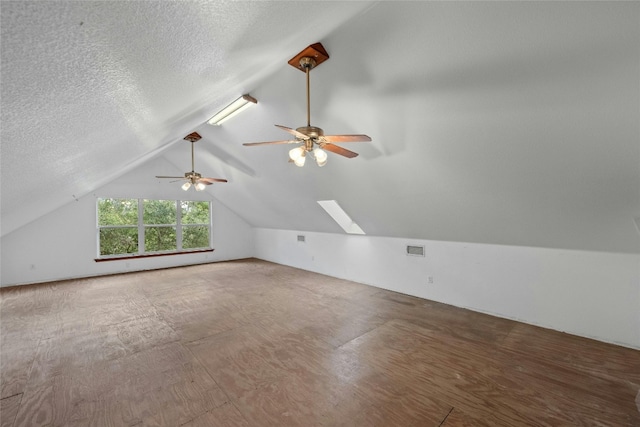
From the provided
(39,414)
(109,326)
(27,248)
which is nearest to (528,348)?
(39,414)

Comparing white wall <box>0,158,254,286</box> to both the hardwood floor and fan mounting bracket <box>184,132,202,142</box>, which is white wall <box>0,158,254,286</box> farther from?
fan mounting bracket <box>184,132,202,142</box>

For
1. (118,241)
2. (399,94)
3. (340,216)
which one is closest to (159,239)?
(118,241)

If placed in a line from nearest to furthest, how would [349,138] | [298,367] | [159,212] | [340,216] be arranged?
[349,138]
[298,367]
[340,216]
[159,212]

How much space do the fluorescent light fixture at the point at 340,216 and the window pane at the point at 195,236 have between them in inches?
187

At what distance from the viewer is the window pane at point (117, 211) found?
22.0ft

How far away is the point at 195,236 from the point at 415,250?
654 cm

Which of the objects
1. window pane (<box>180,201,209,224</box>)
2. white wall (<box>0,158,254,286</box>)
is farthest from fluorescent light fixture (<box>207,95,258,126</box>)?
window pane (<box>180,201,209,224</box>)

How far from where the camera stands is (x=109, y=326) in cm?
372

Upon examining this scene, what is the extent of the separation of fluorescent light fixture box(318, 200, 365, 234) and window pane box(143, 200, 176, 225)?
492 cm

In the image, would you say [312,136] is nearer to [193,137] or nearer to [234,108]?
Answer: [234,108]

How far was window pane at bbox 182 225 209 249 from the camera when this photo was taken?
7961 millimetres

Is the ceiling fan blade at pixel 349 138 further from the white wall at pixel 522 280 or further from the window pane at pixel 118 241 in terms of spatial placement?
the window pane at pixel 118 241

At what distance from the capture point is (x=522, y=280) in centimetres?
376

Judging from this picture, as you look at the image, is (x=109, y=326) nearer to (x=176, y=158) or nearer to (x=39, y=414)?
(x=39, y=414)
